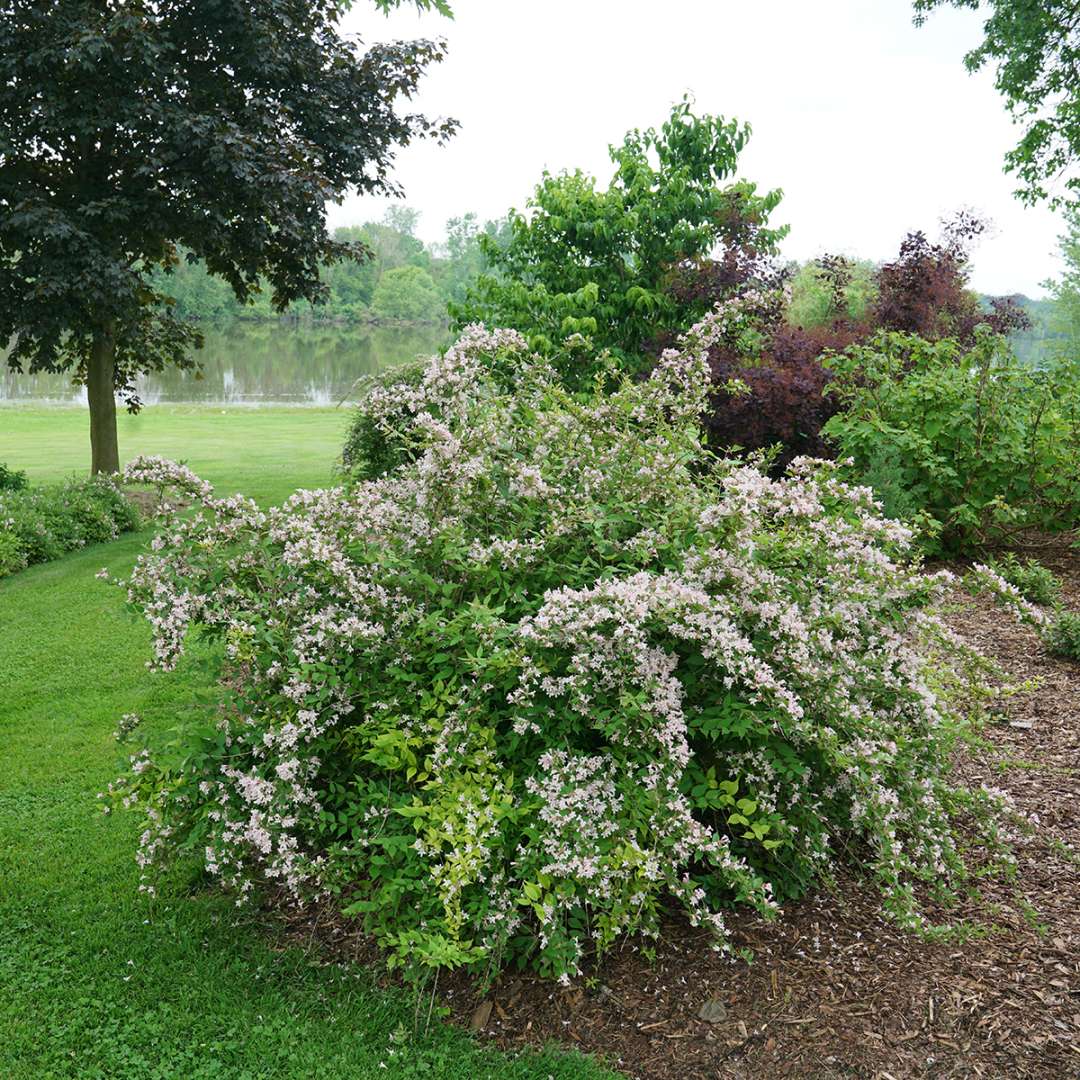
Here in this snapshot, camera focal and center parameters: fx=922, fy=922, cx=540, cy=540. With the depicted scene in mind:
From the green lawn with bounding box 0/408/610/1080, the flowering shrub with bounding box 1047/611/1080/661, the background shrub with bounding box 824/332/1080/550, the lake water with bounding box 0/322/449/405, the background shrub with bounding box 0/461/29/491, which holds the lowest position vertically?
the green lawn with bounding box 0/408/610/1080

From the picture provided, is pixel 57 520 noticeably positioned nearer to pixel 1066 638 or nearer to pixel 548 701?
pixel 548 701

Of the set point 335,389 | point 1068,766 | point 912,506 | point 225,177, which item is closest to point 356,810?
point 1068,766

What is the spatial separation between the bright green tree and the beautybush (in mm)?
7871

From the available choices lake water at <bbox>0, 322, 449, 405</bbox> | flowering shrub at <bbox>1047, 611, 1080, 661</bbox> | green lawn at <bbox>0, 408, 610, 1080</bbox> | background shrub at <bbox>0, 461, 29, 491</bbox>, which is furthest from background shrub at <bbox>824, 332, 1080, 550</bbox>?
lake water at <bbox>0, 322, 449, 405</bbox>

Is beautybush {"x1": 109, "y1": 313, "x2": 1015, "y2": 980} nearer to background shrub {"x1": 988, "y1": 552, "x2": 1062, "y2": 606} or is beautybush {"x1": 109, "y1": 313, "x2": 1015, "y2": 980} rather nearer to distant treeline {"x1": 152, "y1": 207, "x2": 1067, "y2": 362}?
background shrub {"x1": 988, "y1": 552, "x2": 1062, "y2": 606}

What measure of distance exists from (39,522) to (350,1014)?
7.67m

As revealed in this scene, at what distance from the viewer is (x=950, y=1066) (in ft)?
8.48

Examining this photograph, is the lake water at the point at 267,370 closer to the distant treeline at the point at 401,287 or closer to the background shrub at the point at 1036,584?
the distant treeline at the point at 401,287

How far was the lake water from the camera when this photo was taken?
98.3 ft

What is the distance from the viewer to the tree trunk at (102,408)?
1159cm

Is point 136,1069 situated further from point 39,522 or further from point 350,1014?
point 39,522

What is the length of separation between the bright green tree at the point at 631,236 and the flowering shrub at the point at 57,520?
4.75 meters

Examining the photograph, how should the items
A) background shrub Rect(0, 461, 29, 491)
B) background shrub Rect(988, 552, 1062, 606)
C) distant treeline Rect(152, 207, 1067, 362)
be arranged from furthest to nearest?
distant treeline Rect(152, 207, 1067, 362)
background shrub Rect(0, 461, 29, 491)
background shrub Rect(988, 552, 1062, 606)

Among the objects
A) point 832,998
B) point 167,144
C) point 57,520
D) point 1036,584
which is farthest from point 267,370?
point 832,998
